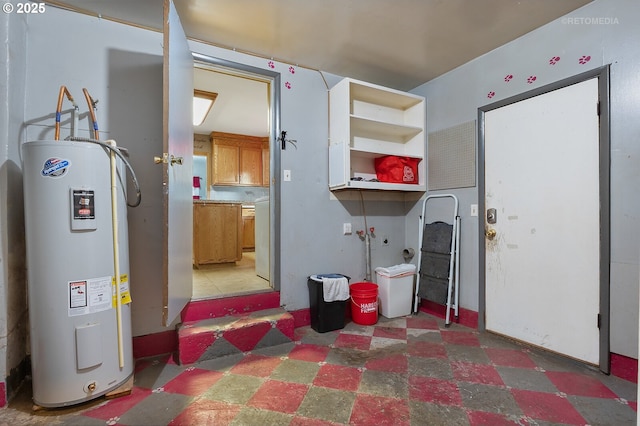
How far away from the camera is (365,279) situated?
3.13 m

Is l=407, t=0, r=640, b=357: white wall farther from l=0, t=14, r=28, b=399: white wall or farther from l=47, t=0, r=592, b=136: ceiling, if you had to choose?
l=0, t=14, r=28, b=399: white wall

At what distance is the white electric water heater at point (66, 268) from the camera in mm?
1508

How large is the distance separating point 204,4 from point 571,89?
2619 millimetres

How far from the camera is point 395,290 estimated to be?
2967mm

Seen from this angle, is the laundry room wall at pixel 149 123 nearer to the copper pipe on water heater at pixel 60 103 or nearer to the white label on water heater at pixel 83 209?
the copper pipe on water heater at pixel 60 103

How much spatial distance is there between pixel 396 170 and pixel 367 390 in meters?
2.05

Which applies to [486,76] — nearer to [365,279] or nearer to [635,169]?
[635,169]

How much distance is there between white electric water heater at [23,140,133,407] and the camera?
1508mm

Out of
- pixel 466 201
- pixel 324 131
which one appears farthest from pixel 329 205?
pixel 466 201

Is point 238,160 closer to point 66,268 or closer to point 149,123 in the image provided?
point 149,123

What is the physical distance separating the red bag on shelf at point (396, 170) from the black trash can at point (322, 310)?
126 cm

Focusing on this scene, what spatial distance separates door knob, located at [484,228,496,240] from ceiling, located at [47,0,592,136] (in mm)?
1576

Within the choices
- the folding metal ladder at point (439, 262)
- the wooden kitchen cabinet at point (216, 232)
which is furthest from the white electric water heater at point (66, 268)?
the folding metal ladder at point (439, 262)

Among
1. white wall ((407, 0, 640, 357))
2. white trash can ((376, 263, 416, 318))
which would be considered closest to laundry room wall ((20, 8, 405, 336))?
white trash can ((376, 263, 416, 318))
